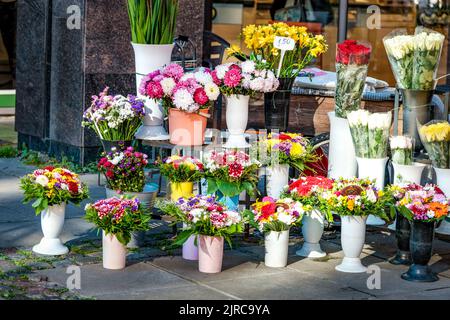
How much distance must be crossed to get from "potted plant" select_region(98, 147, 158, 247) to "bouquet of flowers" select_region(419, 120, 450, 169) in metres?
2.15

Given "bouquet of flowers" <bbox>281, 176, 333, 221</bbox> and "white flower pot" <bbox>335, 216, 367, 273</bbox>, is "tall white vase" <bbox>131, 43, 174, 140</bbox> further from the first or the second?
"white flower pot" <bbox>335, 216, 367, 273</bbox>

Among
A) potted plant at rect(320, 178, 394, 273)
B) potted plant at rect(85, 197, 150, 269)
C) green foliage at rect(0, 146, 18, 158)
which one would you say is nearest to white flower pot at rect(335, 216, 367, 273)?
potted plant at rect(320, 178, 394, 273)

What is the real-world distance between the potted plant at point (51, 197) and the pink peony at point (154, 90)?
93cm

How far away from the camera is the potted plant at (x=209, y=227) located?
723cm

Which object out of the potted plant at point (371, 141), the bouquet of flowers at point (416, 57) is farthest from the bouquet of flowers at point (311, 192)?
the bouquet of flowers at point (416, 57)

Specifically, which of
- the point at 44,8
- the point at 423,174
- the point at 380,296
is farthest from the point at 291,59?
the point at 44,8

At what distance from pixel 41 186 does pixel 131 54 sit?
381 centimetres

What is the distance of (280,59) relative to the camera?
29.5 feet

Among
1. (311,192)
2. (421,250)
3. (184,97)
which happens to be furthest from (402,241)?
(184,97)

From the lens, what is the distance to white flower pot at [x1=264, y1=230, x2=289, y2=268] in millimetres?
7516

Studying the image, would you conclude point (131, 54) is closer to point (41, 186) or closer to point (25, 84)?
point (25, 84)

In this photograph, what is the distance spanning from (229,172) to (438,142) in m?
1.58

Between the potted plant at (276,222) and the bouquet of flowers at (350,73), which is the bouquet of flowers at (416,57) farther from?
Result: the potted plant at (276,222)

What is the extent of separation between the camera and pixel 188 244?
7.70m
